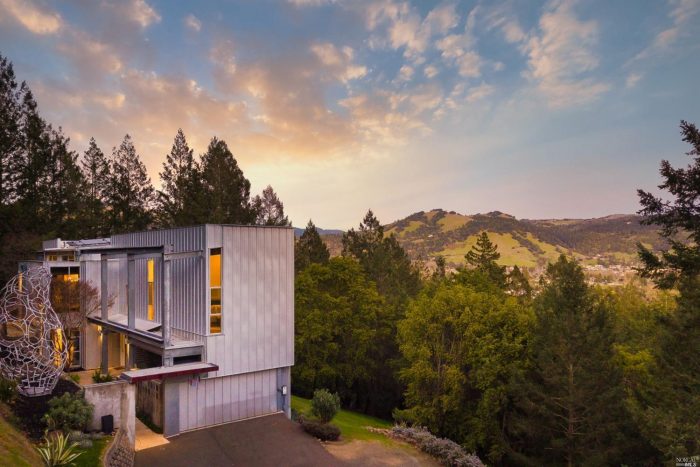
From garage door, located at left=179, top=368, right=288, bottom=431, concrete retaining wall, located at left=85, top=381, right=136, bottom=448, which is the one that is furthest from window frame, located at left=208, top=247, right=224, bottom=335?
concrete retaining wall, located at left=85, top=381, right=136, bottom=448

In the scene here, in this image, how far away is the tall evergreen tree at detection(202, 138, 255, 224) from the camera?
32406mm

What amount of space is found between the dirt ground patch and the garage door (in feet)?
9.93

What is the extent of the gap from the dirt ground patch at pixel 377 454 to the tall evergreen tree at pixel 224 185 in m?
22.7

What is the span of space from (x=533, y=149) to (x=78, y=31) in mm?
38053

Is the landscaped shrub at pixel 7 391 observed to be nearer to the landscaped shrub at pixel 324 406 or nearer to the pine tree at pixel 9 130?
the landscaped shrub at pixel 324 406

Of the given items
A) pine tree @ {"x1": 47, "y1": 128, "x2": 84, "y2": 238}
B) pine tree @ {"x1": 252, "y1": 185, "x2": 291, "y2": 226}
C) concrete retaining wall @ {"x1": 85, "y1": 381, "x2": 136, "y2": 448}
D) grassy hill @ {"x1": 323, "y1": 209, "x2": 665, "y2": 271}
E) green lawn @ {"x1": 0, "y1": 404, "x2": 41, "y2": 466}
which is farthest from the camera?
grassy hill @ {"x1": 323, "y1": 209, "x2": 665, "y2": 271}

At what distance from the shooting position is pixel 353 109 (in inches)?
1181

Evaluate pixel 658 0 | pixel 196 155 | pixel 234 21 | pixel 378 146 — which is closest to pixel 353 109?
pixel 378 146

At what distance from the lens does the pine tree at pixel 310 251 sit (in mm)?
40250

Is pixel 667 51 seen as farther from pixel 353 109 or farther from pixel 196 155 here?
pixel 196 155

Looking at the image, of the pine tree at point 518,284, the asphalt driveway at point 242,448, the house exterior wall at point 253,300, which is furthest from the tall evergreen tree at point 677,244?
the pine tree at point 518,284

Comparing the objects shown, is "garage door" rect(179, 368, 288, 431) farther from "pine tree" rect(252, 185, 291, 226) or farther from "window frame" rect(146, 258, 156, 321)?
"pine tree" rect(252, 185, 291, 226)

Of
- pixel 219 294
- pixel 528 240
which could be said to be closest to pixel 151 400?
pixel 219 294

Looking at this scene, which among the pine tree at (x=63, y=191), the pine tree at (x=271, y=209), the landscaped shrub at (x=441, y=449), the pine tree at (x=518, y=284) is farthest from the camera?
the pine tree at (x=518, y=284)
